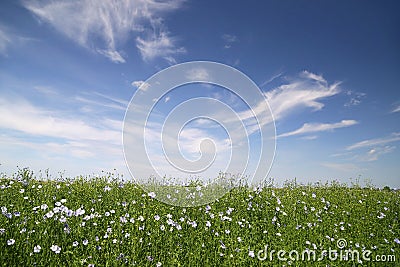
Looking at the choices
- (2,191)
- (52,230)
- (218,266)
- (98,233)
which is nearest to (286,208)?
(218,266)

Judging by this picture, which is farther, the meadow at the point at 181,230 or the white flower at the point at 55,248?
the meadow at the point at 181,230

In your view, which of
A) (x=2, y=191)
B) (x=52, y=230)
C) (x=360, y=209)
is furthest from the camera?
(x=360, y=209)

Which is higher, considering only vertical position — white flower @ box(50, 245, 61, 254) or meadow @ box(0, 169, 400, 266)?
meadow @ box(0, 169, 400, 266)

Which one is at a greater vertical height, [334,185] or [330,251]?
[334,185]

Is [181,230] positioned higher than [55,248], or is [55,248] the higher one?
[181,230]

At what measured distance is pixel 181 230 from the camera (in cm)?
586

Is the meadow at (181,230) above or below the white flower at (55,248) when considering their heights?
above

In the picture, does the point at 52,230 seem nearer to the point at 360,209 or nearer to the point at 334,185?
the point at 360,209

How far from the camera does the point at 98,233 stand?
5156 millimetres

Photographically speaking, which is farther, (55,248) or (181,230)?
(181,230)

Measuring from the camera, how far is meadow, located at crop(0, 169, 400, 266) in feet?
15.4

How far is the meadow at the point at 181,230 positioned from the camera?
4695mm

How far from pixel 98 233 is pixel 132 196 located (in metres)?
2.45

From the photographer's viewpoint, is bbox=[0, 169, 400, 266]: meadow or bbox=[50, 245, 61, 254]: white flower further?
bbox=[0, 169, 400, 266]: meadow
